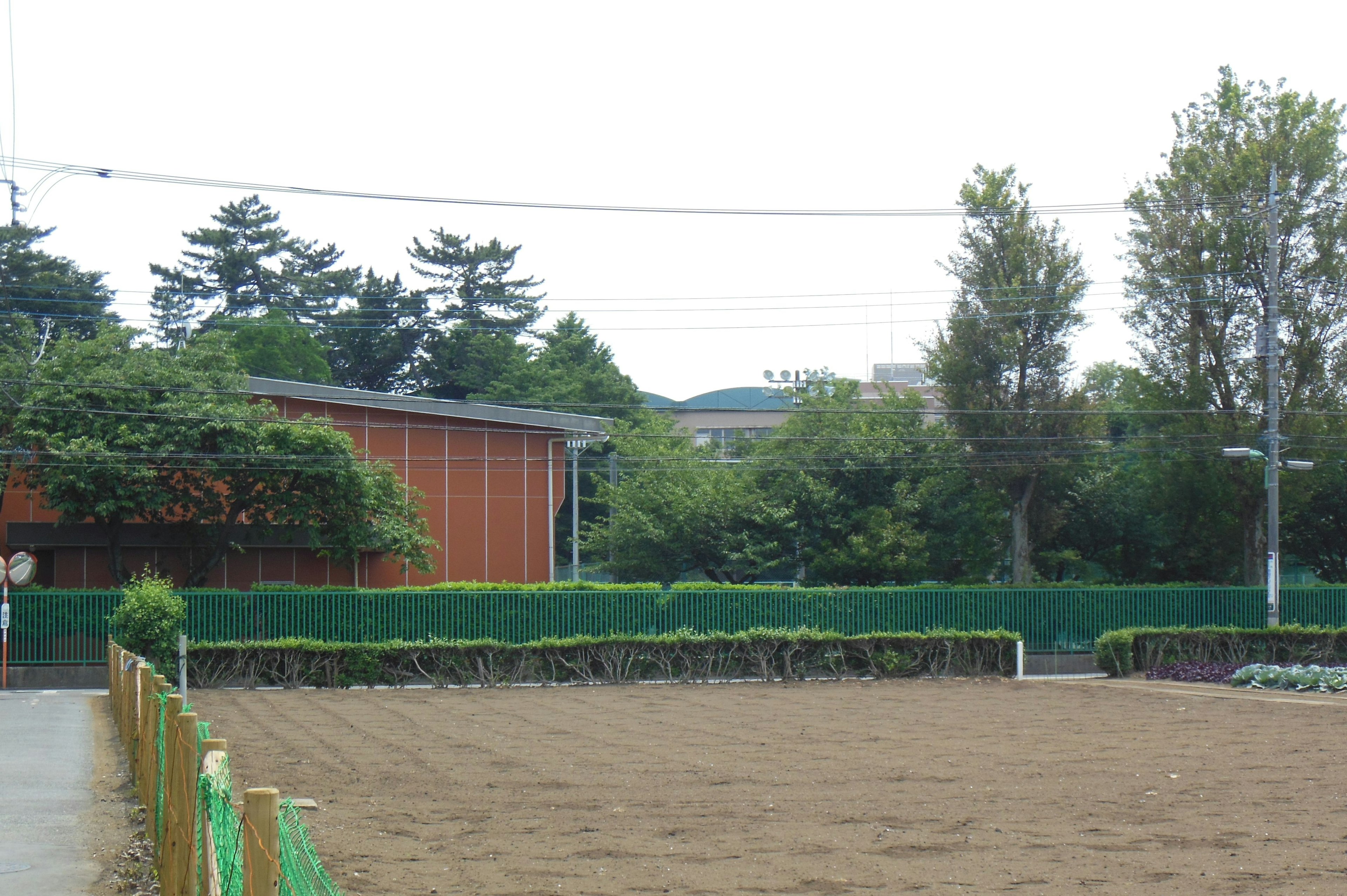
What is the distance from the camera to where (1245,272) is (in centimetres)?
3984

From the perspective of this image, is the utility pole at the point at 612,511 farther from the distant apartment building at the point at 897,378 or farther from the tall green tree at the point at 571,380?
the distant apartment building at the point at 897,378

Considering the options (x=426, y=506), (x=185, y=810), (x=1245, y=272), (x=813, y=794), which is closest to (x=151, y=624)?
(x=426, y=506)

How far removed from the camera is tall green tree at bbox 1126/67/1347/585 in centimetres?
3969

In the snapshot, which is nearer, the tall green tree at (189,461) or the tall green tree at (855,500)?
the tall green tree at (189,461)

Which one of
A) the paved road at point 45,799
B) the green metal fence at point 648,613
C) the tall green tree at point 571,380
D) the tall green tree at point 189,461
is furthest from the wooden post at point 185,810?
the tall green tree at point 571,380

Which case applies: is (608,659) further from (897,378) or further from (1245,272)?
(897,378)

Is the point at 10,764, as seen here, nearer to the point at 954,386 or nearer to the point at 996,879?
the point at 996,879

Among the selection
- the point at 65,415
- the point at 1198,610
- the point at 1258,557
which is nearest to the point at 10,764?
the point at 65,415

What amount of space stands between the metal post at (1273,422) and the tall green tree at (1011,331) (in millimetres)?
8873

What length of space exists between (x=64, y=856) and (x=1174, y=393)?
3900 cm

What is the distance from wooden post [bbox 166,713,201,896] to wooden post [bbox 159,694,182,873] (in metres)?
0.02

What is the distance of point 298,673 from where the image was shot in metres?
27.2

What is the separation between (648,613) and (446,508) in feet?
35.1

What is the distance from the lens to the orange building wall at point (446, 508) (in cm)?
3719
